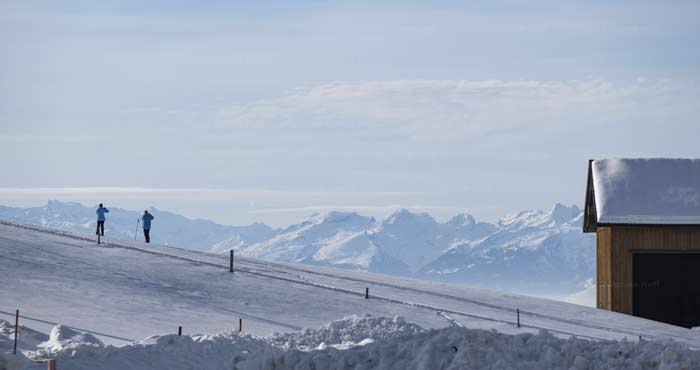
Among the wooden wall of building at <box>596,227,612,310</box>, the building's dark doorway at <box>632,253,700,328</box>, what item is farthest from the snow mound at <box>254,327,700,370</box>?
the wooden wall of building at <box>596,227,612,310</box>

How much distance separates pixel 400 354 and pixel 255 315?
1451 cm

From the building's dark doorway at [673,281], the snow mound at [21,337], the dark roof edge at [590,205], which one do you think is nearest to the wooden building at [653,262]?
the building's dark doorway at [673,281]

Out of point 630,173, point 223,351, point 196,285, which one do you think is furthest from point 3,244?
point 630,173

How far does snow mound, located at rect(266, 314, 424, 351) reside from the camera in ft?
83.5

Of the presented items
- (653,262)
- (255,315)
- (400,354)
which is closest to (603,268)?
(653,262)

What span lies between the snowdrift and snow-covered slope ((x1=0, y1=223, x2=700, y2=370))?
0.12 ft

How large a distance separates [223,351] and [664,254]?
22046 millimetres

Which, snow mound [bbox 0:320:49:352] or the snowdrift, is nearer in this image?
the snowdrift

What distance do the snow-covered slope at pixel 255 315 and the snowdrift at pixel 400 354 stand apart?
0.12ft

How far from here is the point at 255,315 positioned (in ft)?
113

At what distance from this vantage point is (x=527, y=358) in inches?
792

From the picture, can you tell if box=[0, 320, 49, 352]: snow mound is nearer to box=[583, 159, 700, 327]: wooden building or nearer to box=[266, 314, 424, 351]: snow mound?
box=[266, 314, 424, 351]: snow mound

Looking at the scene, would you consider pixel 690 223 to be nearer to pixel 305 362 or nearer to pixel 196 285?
pixel 196 285

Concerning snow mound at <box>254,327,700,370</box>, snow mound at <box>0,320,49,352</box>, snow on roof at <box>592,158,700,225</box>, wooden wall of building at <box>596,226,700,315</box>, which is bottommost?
snow mound at <box>0,320,49,352</box>
